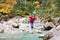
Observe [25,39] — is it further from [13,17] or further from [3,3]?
[3,3]

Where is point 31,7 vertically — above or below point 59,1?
below

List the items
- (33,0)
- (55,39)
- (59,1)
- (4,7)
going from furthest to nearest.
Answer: (33,0) < (4,7) < (59,1) < (55,39)

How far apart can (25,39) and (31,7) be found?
21.2 metres

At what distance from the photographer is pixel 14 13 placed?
28.6 meters

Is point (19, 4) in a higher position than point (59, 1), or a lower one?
Result: lower

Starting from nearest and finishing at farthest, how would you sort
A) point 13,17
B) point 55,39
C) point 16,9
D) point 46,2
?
point 55,39 → point 13,17 → point 16,9 → point 46,2

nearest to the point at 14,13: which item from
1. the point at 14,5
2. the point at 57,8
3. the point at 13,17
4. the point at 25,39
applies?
the point at 13,17

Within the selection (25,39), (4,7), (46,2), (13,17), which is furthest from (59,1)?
(25,39)

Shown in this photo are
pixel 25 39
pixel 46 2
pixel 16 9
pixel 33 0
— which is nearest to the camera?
pixel 25 39

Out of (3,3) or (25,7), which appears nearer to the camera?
(3,3)

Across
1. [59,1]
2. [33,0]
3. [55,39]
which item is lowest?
[33,0]

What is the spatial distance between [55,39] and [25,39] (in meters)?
4.02

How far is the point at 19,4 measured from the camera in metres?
32.6

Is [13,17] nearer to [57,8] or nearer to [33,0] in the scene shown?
[57,8]
